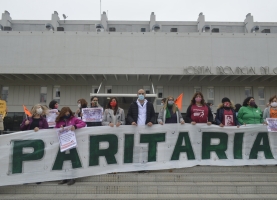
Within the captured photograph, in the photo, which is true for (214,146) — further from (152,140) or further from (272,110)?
(272,110)

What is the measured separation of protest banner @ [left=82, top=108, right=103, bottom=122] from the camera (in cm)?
620

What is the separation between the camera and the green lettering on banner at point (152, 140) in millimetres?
5449

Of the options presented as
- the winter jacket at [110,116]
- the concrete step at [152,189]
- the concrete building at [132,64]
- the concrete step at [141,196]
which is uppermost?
the concrete building at [132,64]

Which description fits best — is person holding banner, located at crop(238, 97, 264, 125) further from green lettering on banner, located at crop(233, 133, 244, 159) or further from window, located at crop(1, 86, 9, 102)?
window, located at crop(1, 86, 9, 102)

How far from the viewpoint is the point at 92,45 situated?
58.6ft

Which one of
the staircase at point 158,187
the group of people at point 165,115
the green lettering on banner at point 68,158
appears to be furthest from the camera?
the group of people at point 165,115

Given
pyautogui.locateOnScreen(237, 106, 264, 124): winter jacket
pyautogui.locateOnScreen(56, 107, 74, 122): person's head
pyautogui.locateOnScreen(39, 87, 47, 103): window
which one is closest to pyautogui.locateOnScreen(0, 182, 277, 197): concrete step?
pyautogui.locateOnScreen(56, 107, 74, 122): person's head

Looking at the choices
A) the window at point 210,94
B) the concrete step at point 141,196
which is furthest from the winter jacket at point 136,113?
the window at point 210,94

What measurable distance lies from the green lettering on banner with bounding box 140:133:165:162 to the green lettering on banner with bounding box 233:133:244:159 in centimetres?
182

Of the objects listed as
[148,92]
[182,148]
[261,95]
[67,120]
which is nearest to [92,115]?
[67,120]

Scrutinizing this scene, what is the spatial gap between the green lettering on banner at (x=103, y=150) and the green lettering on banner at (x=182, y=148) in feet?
4.58

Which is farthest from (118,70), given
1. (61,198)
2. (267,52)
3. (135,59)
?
(61,198)

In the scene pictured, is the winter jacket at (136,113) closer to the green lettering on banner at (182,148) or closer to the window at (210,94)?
the green lettering on banner at (182,148)

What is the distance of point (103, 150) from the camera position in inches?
209
